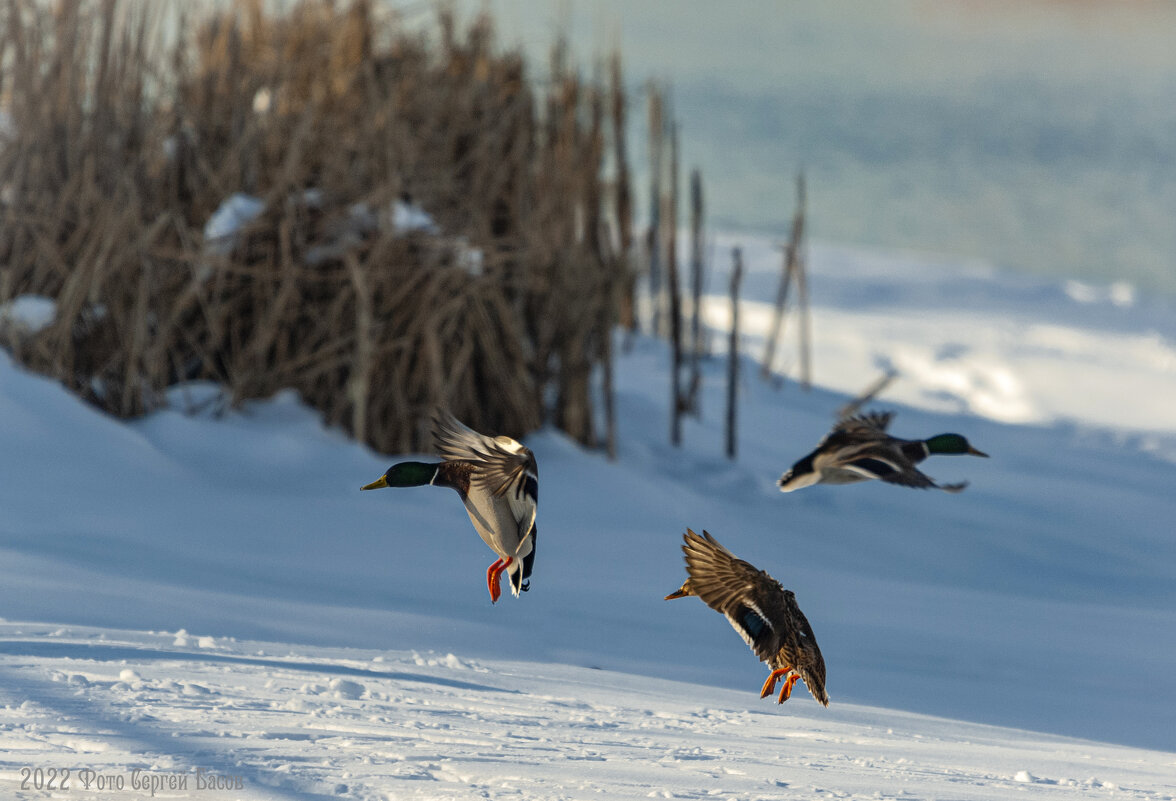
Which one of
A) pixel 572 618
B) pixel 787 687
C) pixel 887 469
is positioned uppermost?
pixel 887 469

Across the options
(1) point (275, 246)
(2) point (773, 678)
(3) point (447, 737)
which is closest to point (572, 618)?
(3) point (447, 737)

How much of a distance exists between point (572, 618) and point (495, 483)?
1996mm

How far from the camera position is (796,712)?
1793 millimetres

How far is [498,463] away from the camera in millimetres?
441

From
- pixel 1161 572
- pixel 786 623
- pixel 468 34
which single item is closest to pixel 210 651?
pixel 786 623

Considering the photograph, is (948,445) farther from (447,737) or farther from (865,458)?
(447,737)

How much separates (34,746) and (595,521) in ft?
6.72

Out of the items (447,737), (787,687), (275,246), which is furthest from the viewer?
(275,246)

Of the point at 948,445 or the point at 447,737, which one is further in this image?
the point at 447,737

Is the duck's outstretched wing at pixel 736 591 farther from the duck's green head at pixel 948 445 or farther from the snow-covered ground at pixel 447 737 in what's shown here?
the snow-covered ground at pixel 447 737

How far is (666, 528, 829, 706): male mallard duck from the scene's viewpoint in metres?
0.52

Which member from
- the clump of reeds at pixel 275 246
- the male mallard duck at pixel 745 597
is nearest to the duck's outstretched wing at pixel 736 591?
the male mallard duck at pixel 745 597

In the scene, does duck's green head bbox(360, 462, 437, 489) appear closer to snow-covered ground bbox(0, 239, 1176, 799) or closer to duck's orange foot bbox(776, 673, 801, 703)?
duck's orange foot bbox(776, 673, 801, 703)

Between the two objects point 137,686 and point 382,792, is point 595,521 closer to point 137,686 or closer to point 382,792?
point 137,686
